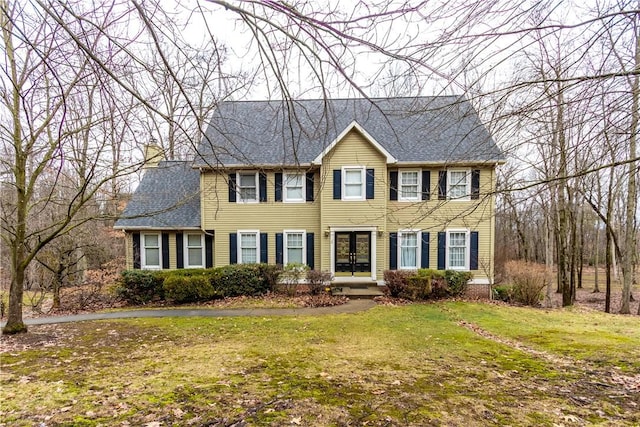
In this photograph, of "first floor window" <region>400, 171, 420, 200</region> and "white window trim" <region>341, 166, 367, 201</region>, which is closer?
"white window trim" <region>341, 166, 367, 201</region>

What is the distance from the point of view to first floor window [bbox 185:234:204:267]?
14148mm

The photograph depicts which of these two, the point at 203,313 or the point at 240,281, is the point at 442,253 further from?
the point at 203,313

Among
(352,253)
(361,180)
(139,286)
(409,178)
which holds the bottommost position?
(139,286)

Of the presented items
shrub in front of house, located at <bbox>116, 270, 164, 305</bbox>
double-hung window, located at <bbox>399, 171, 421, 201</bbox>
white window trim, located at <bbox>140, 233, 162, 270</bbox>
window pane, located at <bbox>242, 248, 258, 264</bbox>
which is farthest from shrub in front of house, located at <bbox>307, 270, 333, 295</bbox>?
white window trim, located at <bbox>140, 233, 162, 270</bbox>

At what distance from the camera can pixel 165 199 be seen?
14.9 m

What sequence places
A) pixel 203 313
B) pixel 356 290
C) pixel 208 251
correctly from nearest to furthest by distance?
pixel 203 313
pixel 356 290
pixel 208 251

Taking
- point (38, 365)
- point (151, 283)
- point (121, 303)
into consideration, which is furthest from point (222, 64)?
point (121, 303)

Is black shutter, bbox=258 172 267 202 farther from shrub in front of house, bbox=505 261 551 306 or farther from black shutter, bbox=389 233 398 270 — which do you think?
shrub in front of house, bbox=505 261 551 306

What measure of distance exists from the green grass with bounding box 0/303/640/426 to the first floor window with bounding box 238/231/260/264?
566cm

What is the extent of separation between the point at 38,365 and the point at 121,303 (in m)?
7.22

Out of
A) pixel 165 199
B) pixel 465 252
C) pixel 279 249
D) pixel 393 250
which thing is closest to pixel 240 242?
pixel 279 249

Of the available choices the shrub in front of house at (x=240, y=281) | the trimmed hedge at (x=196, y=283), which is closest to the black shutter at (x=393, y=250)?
the trimmed hedge at (x=196, y=283)

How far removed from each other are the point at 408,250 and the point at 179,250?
33.7 feet

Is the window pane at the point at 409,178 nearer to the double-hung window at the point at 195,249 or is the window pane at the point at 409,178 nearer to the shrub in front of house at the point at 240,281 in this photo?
the shrub in front of house at the point at 240,281
